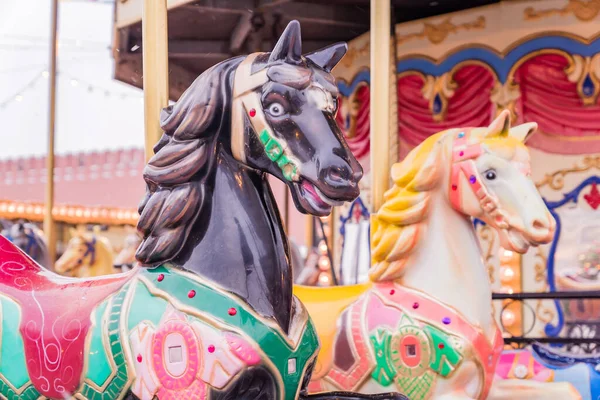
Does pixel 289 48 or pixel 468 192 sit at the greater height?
pixel 289 48

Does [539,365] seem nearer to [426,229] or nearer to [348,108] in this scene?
[426,229]

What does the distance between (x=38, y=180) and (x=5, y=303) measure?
490 inches

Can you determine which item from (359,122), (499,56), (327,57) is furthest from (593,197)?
(327,57)

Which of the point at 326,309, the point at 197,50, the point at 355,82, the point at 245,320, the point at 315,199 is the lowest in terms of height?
the point at 326,309

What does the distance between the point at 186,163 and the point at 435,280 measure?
127 centimetres

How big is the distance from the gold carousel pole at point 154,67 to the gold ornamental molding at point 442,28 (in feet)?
9.98

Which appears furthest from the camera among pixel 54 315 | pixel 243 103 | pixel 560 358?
pixel 560 358

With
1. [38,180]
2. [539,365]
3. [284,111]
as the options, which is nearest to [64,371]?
[284,111]

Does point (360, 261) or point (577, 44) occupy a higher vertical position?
point (577, 44)

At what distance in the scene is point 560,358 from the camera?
3.52 m

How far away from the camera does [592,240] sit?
16.1 feet

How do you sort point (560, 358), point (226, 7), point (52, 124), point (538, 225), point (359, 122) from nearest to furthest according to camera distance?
1. point (538, 225)
2. point (560, 358)
3. point (52, 124)
4. point (226, 7)
5. point (359, 122)

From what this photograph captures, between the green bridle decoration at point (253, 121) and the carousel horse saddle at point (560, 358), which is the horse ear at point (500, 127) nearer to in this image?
the carousel horse saddle at point (560, 358)

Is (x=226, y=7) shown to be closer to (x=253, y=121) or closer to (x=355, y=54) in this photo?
(x=355, y=54)
